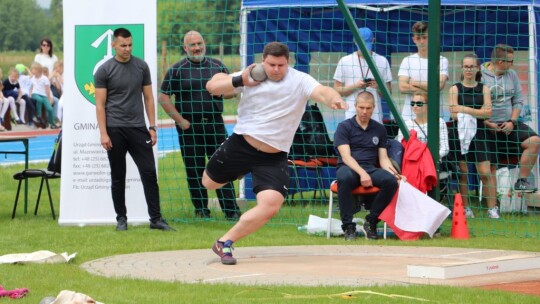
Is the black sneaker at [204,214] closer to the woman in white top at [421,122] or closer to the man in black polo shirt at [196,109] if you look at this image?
the man in black polo shirt at [196,109]

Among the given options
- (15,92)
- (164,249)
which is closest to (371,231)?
(164,249)

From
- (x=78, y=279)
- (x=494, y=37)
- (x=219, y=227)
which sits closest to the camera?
(x=78, y=279)

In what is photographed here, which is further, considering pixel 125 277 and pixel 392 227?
pixel 392 227

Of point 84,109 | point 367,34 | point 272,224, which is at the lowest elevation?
point 272,224

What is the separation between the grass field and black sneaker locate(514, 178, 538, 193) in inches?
32.1

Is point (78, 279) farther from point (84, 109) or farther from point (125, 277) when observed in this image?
point (84, 109)

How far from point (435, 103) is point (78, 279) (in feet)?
16.7

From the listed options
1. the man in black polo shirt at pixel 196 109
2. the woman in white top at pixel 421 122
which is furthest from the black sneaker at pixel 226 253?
the woman in white top at pixel 421 122

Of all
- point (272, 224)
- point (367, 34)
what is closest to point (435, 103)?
point (367, 34)

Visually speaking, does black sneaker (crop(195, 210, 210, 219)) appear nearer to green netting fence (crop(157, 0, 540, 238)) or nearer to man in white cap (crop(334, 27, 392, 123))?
green netting fence (crop(157, 0, 540, 238))

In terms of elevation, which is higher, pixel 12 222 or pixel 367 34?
pixel 367 34

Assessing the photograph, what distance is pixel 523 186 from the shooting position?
14477 mm

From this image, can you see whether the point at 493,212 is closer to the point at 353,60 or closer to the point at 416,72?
the point at 416,72

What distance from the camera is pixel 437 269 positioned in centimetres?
916
